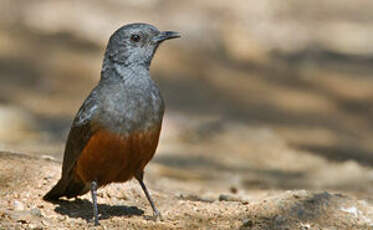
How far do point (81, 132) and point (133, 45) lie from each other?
853mm

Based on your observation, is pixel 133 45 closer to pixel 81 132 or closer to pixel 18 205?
pixel 81 132

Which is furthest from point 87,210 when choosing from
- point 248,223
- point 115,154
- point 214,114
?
point 214,114

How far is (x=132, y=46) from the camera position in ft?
20.0

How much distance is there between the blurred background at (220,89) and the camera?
10.6 meters

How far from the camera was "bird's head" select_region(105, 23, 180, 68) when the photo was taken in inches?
240

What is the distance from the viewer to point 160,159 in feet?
34.6

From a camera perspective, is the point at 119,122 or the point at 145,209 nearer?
the point at 119,122

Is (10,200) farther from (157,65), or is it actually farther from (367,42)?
(367,42)

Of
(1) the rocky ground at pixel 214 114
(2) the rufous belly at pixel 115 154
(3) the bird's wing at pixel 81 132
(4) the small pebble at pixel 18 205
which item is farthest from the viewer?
(1) the rocky ground at pixel 214 114

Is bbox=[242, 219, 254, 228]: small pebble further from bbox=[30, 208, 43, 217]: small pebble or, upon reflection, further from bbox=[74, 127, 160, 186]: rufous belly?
bbox=[30, 208, 43, 217]: small pebble

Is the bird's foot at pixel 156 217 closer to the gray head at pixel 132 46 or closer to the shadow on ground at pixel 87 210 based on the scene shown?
the shadow on ground at pixel 87 210

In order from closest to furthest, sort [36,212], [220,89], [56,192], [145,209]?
[36,212] < [56,192] < [145,209] < [220,89]

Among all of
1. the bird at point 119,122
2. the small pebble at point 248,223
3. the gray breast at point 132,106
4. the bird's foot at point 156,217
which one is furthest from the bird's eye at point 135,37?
the small pebble at point 248,223

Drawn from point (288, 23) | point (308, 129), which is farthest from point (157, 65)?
point (288, 23)
